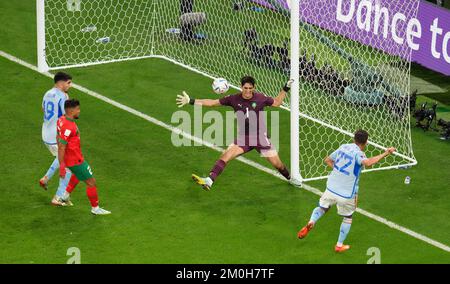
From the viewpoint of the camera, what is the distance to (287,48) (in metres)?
23.9

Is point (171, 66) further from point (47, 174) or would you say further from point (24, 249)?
point (24, 249)

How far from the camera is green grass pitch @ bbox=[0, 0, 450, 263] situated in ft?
54.6

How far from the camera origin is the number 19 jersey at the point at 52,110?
1798cm

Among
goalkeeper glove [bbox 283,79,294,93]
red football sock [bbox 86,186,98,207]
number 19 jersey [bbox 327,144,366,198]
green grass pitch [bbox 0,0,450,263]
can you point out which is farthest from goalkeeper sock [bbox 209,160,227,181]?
number 19 jersey [bbox 327,144,366,198]

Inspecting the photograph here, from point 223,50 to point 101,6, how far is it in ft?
11.7

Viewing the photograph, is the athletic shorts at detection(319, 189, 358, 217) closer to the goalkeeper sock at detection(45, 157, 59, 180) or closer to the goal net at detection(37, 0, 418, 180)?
the goal net at detection(37, 0, 418, 180)

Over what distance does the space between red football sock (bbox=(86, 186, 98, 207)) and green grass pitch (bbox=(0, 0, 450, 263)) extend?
257 mm

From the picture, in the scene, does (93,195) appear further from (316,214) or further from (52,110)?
(316,214)

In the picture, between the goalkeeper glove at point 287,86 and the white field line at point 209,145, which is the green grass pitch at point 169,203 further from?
the goalkeeper glove at point 287,86

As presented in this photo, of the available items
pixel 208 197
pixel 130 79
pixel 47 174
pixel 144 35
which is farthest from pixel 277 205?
pixel 144 35

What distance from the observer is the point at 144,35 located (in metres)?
26.3

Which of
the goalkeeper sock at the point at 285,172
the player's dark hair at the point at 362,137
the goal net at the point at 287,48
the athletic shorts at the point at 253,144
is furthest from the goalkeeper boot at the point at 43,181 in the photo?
the player's dark hair at the point at 362,137

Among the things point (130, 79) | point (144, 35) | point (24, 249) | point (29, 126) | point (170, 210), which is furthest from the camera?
point (144, 35)

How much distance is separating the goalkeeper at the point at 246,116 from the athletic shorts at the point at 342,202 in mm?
2362
